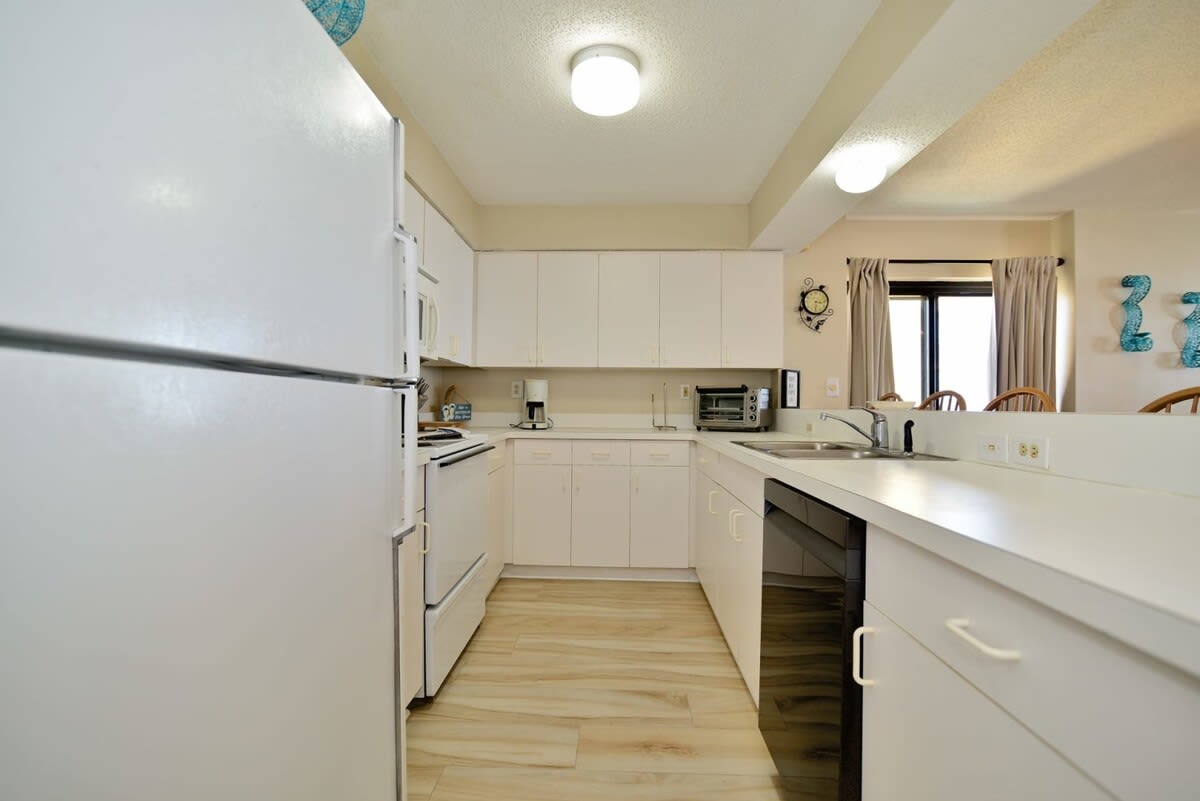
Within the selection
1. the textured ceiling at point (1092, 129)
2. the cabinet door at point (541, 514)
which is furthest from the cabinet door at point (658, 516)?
the textured ceiling at point (1092, 129)

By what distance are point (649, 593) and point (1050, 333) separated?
2391 millimetres

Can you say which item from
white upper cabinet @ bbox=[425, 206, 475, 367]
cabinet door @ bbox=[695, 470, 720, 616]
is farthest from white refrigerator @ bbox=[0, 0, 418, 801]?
cabinet door @ bbox=[695, 470, 720, 616]

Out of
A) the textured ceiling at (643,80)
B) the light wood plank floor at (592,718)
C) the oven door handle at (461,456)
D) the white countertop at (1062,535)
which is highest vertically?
the textured ceiling at (643,80)

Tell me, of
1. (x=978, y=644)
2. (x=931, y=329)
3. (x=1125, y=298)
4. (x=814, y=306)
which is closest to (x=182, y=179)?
(x=978, y=644)

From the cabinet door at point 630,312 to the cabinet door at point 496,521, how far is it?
1.09 m

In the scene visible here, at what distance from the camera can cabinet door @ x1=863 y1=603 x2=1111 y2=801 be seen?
51 centimetres

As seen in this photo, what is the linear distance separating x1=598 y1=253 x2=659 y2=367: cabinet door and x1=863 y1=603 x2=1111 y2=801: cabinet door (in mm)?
2384

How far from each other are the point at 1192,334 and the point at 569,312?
2.70 m

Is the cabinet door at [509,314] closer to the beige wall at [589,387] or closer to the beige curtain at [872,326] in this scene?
the beige wall at [589,387]

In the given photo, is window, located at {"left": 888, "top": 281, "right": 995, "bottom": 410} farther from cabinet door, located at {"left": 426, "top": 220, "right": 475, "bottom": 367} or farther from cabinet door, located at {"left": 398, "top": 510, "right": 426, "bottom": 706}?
cabinet door, located at {"left": 398, "top": 510, "right": 426, "bottom": 706}

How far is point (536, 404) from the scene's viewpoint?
3.20 m

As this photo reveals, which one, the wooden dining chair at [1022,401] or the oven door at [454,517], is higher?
the wooden dining chair at [1022,401]

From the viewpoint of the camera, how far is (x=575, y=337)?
3139 millimetres

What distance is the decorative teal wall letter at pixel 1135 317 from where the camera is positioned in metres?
1.42
